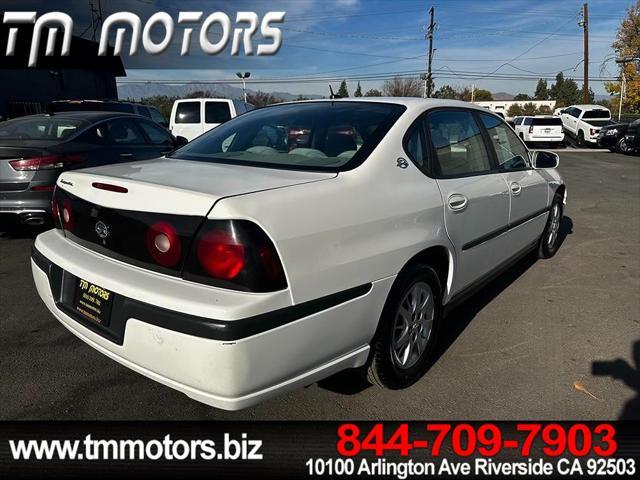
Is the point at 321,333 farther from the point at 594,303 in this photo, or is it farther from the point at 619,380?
the point at 594,303

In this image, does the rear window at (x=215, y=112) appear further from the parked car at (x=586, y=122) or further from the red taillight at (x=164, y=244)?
the parked car at (x=586, y=122)

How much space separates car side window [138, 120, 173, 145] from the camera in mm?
6645

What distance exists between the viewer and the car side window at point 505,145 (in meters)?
3.56

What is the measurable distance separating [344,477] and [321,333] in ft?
2.17

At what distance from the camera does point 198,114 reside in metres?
12.4

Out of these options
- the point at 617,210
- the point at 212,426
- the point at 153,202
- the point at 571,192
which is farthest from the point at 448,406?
the point at 571,192

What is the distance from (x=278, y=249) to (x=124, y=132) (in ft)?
17.4

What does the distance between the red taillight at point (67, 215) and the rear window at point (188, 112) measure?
10.6 meters

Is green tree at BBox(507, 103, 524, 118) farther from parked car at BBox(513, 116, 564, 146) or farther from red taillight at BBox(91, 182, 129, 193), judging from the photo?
red taillight at BBox(91, 182, 129, 193)

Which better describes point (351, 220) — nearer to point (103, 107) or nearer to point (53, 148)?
point (53, 148)

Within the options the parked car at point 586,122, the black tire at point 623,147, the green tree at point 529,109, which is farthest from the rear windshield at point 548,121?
the green tree at point 529,109

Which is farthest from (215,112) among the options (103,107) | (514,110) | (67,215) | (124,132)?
(514,110)

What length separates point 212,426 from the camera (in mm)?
2287

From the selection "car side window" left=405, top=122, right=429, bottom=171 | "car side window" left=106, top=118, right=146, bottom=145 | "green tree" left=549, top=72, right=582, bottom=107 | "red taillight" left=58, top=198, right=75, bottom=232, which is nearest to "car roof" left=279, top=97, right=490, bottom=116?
"car side window" left=405, top=122, right=429, bottom=171
